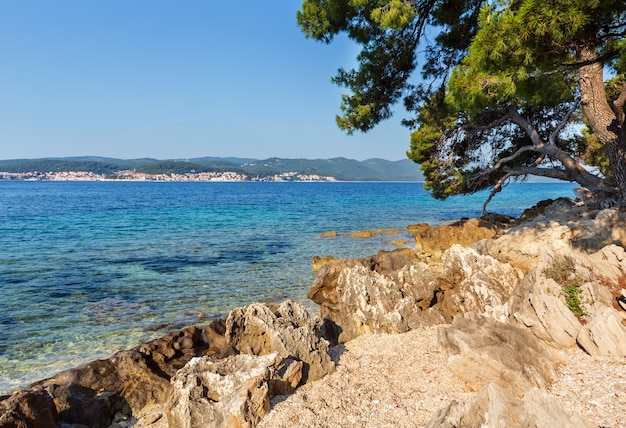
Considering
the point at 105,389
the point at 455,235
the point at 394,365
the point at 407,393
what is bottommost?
the point at 105,389

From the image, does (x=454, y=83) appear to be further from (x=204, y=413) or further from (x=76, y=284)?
(x=76, y=284)

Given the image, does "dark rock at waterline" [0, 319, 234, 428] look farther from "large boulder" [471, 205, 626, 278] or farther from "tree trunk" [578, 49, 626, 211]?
"tree trunk" [578, 49, 626, 211]

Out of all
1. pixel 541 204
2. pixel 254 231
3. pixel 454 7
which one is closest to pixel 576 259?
pixel 454 7

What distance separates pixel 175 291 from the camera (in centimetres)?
1489

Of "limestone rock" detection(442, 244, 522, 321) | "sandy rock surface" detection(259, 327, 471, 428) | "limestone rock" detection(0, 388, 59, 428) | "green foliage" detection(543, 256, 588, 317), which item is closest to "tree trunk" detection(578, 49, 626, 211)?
"limestone rock" detection(442, 244, 522, 321)

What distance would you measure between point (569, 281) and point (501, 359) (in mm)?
3225

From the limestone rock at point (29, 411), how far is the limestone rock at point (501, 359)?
248 inches

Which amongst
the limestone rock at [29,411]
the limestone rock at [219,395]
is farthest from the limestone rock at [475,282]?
the limestone rock at [29,411]

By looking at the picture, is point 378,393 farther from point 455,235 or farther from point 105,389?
point 455,235

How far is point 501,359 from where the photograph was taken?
584 centimetres

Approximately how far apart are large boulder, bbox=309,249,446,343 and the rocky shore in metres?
0.03

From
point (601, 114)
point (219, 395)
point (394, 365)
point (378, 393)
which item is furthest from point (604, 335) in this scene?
point (601, 114)

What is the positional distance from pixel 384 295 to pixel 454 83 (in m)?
5.68

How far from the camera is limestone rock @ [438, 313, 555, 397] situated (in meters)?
5.63
